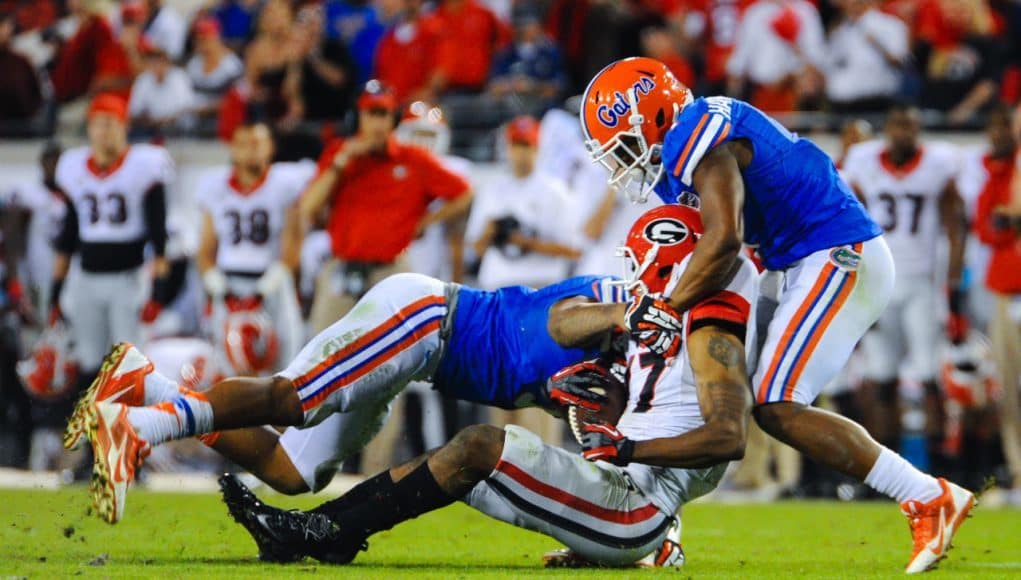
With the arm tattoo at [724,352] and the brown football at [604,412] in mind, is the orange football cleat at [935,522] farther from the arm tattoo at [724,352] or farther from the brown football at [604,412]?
the brown football at [604,412]

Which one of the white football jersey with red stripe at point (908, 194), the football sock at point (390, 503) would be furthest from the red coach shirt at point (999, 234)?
the football sock at point (390, 503)

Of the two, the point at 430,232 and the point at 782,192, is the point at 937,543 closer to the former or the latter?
the point at 782,192

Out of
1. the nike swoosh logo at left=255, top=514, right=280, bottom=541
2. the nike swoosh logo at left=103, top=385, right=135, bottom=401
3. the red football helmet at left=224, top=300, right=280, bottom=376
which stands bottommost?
the red football helmet at left=224, top=300, right=280, bottom=376

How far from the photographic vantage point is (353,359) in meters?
5.02

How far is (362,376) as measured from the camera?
16.5ft

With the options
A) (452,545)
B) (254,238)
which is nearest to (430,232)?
(254,238)

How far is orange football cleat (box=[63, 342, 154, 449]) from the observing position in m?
4.80

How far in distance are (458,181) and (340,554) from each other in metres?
4.66

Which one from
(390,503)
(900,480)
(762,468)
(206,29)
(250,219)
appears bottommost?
(762,468)

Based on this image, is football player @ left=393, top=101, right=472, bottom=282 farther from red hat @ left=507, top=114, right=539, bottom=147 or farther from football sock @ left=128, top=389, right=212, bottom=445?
football sock @ left=128, top=389, right=212, bottom=445

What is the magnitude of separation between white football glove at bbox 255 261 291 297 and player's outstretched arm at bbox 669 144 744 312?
16.0 ft

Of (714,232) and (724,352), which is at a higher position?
(714,232)

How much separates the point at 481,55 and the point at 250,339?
332 cm

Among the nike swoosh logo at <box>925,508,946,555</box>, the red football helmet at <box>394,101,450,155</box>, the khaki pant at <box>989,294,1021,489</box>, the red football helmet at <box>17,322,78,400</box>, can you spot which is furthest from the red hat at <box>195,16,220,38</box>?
the nike swoosh logo at <box>925,508,946,555</box>
